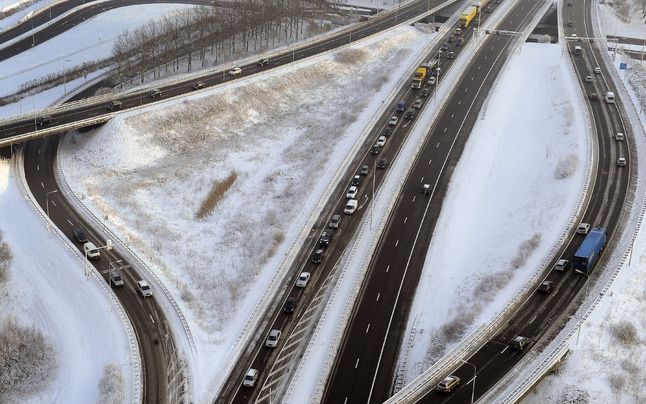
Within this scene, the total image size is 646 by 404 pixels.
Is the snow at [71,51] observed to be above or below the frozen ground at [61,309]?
above

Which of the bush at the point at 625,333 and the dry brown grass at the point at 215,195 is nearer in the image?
the bush at the point at 625,333

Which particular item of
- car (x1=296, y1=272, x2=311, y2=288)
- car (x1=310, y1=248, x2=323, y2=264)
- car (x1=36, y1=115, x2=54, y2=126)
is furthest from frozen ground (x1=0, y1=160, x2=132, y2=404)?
car (x1=310, y1=248, x2=323, y2=264)

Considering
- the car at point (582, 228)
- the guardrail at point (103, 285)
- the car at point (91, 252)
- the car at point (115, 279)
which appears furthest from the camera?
the car at point (582, 228)

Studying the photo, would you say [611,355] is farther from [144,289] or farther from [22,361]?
[22,361]

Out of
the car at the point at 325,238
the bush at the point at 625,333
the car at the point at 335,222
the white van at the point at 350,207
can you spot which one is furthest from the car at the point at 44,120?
the bush at the point at 625,333

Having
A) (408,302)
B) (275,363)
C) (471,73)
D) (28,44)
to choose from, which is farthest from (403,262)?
(28,44)

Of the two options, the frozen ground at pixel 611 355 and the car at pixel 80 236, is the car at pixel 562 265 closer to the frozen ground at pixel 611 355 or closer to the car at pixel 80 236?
the frozen ground at pixel 611 355

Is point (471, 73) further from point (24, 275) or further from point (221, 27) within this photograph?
point (24, 275)
